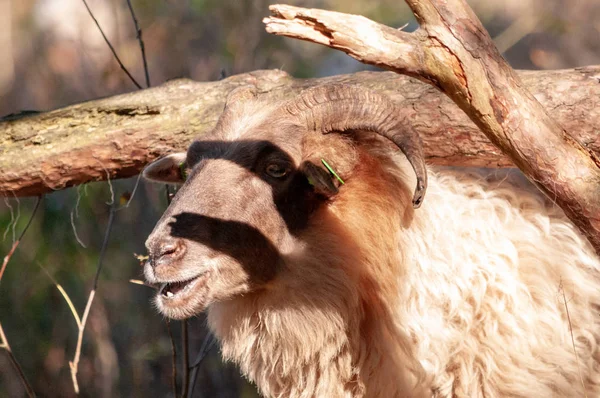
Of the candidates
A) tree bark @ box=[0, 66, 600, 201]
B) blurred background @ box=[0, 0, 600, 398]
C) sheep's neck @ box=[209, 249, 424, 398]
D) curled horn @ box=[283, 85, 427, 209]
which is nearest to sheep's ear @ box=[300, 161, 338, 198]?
curled horn @ box=[283, 85, 427, 209]

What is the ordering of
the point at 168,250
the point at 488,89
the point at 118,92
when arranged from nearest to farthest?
the point at 488,89 < the point at 168,250 < the point at 118,92

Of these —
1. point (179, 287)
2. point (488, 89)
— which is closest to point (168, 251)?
point (179, 287)

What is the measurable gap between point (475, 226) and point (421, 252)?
0.36 metres

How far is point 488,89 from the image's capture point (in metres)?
2.99

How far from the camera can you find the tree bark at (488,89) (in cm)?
290

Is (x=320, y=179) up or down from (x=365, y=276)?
up

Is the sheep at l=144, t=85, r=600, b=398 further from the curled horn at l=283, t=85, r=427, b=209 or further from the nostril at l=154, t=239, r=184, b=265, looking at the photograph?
the nostril at l=154, t=239, r=184, b=265

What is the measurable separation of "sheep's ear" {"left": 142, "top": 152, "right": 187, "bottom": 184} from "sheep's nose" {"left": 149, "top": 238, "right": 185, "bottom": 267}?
3.08ft

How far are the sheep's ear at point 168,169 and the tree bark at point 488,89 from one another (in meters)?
1.89

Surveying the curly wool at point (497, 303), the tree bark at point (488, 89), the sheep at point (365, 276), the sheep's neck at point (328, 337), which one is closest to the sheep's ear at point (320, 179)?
the sheep at point (365, 276)

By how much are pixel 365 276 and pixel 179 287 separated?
3.19 ft

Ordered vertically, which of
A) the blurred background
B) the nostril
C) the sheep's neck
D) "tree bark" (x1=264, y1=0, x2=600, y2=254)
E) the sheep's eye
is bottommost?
the blurred background

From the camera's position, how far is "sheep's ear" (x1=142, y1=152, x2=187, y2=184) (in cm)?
447

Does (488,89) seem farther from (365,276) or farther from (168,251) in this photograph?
(168,251)
